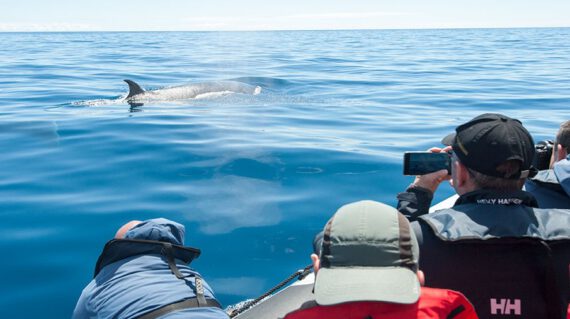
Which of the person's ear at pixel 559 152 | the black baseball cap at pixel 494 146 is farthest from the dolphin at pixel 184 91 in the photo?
the black baseball cap at pixel 494 146

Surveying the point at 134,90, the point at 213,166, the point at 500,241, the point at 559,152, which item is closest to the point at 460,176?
the point at 500,241

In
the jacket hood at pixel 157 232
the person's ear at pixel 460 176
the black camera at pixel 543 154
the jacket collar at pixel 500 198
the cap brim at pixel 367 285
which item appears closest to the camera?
the cap brim at pixel 367 285

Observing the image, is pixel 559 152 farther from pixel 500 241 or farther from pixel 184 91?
pixel 184 91

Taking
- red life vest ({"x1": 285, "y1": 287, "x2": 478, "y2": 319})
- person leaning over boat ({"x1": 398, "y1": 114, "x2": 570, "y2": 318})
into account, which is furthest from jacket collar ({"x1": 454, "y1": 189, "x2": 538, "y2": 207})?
red life vest ({"x1": 285, "y1": 287, "x2": 478, "y2": 319})

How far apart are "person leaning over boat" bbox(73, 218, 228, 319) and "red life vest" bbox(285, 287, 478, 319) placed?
756 millimetres

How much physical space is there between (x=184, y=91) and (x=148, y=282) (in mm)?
16018

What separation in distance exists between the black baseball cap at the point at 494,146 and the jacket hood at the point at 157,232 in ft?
5.72

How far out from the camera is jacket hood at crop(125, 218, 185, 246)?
3527 millimetres

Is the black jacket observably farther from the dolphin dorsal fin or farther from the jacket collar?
the dolphin dorsal fin

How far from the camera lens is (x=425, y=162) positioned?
12.6ft

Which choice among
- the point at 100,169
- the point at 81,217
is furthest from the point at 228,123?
the point at 81,217

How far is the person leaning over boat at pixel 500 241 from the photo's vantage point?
290cm

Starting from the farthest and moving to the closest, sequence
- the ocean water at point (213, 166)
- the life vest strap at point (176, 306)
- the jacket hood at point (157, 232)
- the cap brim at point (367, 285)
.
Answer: the ocean water at point (213, 166) < the jacket hood at point (157, 232) < the life vest strap at point (176, 306) < the cap brim at point (367, 285)

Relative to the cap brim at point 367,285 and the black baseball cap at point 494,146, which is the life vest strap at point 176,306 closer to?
the cap brim at point 367,285
